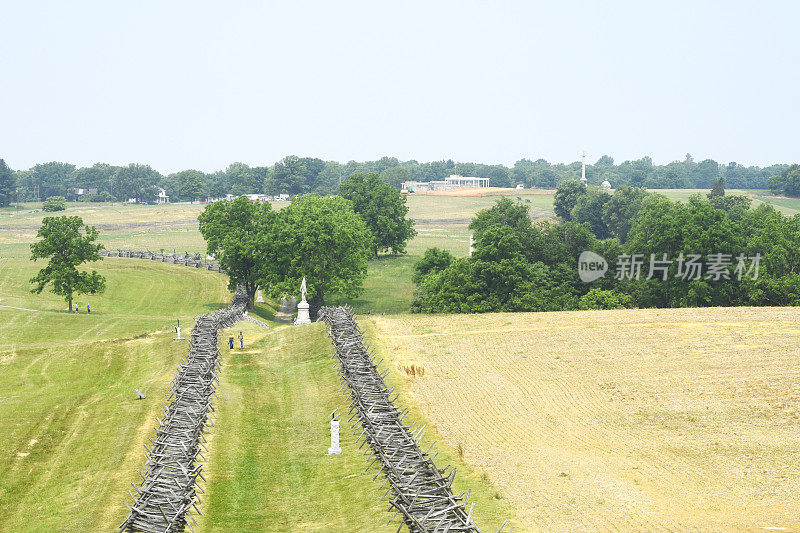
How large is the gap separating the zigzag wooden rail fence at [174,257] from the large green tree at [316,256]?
21.6m

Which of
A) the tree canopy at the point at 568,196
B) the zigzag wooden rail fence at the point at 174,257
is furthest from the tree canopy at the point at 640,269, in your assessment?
the tree canopy at the point at 568,196

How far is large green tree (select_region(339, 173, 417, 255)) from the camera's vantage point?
117062mm

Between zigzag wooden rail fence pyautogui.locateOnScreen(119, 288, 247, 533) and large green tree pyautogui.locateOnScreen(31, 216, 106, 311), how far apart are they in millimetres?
33803

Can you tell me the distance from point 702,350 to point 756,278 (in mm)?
27663

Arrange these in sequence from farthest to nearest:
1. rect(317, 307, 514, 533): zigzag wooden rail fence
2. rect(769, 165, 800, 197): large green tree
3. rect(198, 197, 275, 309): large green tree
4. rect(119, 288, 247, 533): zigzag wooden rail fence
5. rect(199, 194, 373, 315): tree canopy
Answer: rect(769, 165, 800, 197): large green tree < rect(198, 197, 275, 309): large green tree < rect(199, 194, 373, 315): tree canopy < rect(119, 288, 247, 533): zigzag wooden rail fence < rect(317, 307, 514, 533): zigzag wooden rail fence

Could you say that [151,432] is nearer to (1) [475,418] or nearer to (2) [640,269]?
(1) [475,418]

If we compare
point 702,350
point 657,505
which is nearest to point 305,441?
point 657,505

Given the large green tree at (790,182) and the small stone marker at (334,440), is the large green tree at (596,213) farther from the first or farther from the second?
the small stone marker at (334,440)

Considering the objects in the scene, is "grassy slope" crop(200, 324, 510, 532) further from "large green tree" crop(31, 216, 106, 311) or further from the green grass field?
"large green tree" crop(31, 216, 106, 311)

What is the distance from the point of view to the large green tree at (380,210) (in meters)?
117

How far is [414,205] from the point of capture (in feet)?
639

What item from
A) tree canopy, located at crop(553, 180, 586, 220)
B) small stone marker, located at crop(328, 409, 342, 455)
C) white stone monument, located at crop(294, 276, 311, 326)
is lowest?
white stone monument, located at crop(294, 276, 311, 326)

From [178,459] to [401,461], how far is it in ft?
24.3

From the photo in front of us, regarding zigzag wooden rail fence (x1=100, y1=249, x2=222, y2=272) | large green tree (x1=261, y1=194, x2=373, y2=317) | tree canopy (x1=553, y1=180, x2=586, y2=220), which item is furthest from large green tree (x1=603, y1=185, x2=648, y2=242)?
zigzag wooden rail fence (x1=100, y1=249, x2=222, y2=272)
